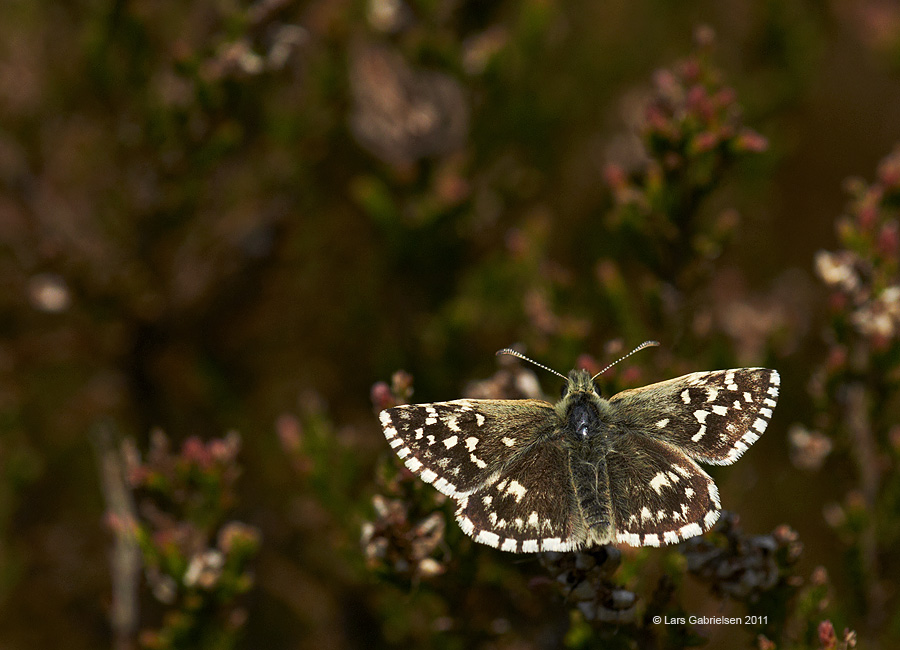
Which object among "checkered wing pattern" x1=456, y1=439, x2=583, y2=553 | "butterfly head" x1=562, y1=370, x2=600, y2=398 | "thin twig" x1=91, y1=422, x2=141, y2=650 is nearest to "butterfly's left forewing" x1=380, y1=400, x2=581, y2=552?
"checkered wing pattern" x1=456, y1=439, x2=583, y2=553

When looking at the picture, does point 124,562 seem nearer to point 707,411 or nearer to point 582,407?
point 582,407

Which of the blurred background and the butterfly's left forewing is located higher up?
the blurred background

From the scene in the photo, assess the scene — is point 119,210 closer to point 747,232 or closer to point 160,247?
point 160,247

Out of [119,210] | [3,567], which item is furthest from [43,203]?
[3,567]

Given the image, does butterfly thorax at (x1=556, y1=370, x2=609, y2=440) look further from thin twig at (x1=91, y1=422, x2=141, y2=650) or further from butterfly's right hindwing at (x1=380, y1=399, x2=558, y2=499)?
thin twig at (x1=91, y1=422, x2=141, y2=650)

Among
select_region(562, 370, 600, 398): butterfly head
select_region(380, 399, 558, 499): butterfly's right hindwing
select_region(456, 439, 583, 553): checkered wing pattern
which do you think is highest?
select_region(562, 370, 600, 398): butterfly head

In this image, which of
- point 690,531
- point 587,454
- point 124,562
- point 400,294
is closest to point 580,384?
point 587,454
